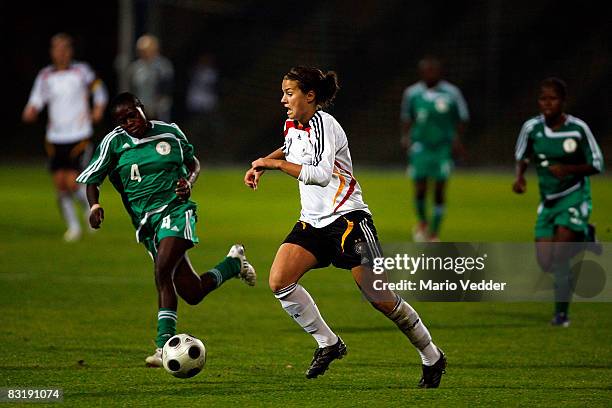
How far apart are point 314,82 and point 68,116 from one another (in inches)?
386

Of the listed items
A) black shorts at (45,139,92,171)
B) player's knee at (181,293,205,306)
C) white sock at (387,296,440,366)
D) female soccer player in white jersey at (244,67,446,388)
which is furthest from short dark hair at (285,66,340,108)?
black shorts at (45,139,92,171)

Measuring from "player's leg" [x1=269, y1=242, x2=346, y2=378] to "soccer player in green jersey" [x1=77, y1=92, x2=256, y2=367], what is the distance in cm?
85

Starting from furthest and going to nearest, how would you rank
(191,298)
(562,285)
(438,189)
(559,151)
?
1. (438,189)
2. (562,285)
3. (559,151)
4. (191,298)

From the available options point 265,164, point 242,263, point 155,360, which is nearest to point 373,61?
point 242,263

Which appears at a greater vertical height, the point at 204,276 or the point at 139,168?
the point at 139,168

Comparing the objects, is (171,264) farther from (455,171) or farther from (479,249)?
(455,171)

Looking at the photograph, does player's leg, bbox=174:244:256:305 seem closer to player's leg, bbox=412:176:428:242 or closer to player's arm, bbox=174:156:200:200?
player's arm, bbox=174:156:200:200

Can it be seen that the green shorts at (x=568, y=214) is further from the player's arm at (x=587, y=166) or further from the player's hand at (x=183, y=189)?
the player's hand at (x=183, y=189)

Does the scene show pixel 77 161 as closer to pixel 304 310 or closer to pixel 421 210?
pixel 421 210

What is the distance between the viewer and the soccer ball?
304 inches

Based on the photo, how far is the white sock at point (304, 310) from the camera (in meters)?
8.02

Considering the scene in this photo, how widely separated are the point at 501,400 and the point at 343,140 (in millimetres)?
1845

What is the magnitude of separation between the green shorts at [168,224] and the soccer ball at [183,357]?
1007mm

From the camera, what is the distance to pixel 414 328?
775cm
